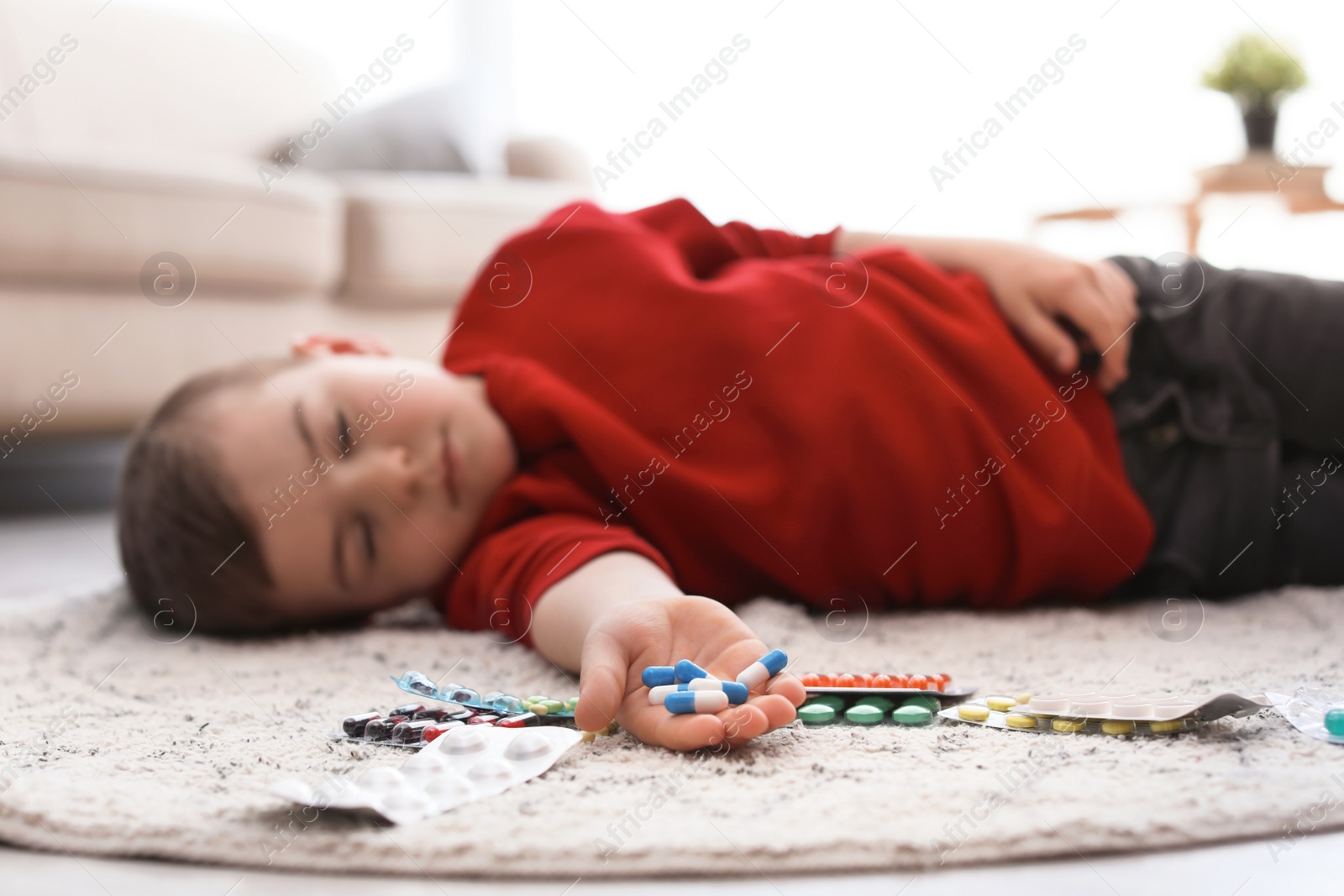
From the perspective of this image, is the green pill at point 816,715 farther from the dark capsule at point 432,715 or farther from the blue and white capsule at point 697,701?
the dark capsule at point 432,715

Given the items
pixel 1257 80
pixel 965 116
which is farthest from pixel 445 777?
pixel 1257 80

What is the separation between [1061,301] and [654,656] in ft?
1.93

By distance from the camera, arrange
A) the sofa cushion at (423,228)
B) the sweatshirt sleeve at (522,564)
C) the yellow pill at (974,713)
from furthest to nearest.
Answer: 1. the sofa cushion at (423,228)
2. the sweatshirt sleeve at (522,564)
3. the yellow pill at (974,713)

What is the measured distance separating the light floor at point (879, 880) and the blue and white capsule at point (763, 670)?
0.15m

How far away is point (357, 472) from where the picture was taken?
0.93 m

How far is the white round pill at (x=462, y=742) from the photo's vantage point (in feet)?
1.86

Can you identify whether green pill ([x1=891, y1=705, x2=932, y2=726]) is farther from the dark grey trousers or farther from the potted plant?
the potted plant

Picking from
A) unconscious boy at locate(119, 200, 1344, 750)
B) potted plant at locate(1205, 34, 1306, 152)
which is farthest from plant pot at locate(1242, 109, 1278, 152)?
unconscious boy at locate(119, 200, 1344, 750)

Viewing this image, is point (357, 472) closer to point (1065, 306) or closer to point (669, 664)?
point (669, 664)

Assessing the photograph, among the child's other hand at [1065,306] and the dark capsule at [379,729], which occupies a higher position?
the child's other hand at [1065,306]

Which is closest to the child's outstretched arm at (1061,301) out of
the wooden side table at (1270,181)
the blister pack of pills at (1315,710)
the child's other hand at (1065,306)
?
the child's other hand at (1065,306)

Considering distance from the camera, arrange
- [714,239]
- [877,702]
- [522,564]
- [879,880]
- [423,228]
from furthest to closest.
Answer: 1. [423,228]
2. [714,239]
3. [522,564]
4. [877,702]
5. [879,880]

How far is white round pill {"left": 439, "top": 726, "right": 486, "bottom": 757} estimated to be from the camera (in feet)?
1.86

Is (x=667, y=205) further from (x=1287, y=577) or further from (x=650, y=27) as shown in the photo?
(x=650, y=27)
